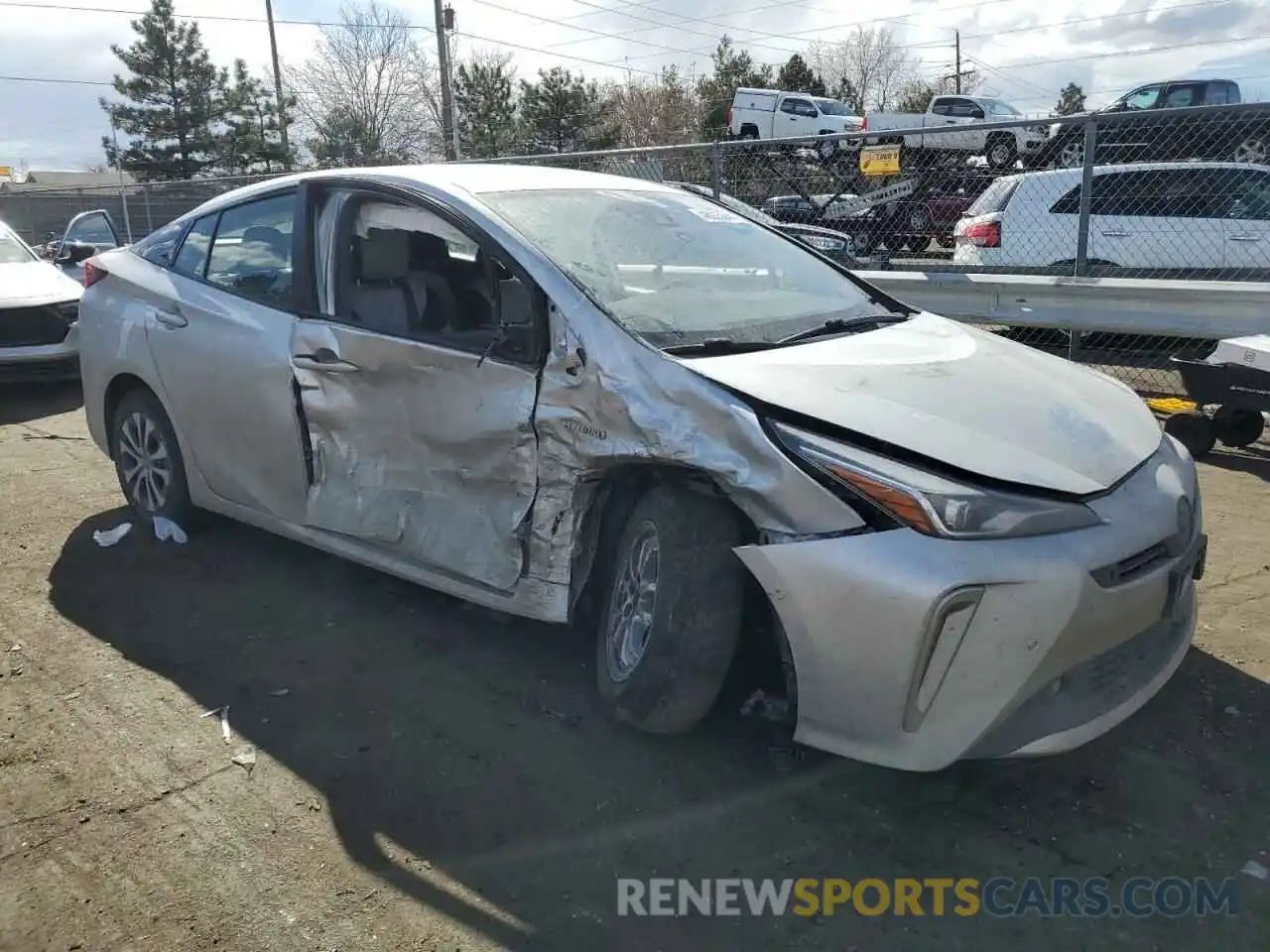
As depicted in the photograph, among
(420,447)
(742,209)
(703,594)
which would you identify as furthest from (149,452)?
(742,209)

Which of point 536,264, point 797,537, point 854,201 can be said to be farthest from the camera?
point 854,201

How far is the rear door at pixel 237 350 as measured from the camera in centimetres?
404

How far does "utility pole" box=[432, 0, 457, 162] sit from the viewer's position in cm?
3019

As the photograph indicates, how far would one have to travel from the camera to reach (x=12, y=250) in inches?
382

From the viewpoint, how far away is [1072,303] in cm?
697

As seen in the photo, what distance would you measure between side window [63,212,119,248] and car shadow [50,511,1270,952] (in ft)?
37.6

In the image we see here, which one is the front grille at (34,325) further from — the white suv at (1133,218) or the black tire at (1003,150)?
the black tire at (1003,150)

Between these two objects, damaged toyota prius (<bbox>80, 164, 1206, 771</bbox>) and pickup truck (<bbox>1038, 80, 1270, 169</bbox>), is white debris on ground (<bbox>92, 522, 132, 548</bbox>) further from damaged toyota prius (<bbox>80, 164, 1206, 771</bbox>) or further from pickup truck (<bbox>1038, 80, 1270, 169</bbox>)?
pickup truck (<bbox>1038, 80, 1270, 169</bbox>)

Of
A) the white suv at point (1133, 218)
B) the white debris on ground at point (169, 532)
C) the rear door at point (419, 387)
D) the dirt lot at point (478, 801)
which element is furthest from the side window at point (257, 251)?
the white suv at point (1133, 218)

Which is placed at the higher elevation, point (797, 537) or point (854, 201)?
point (854, 201)

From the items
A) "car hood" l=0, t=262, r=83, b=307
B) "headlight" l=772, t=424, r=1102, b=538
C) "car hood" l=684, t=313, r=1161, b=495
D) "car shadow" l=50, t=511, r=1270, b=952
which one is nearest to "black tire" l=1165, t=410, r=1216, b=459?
"car shadow" l=50, t=511, r=1270, b=952

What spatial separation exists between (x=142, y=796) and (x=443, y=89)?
30570 millimetres

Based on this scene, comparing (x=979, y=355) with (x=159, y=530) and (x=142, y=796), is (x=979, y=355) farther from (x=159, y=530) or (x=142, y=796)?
(x=159, y=530)

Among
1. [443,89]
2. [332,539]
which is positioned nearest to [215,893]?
[332,539]
